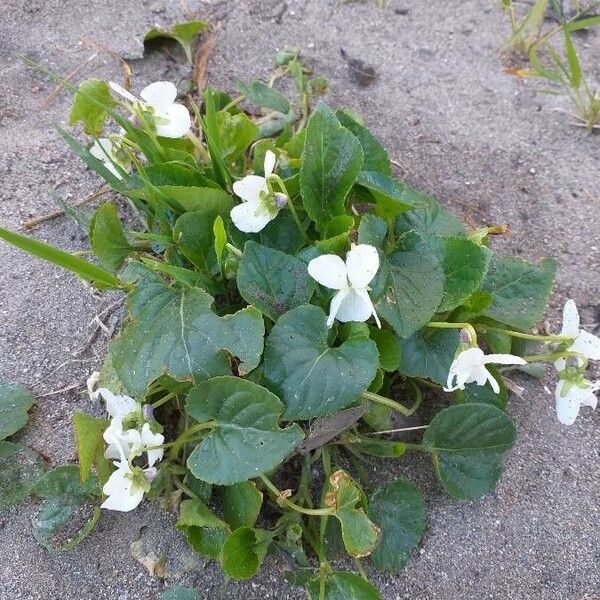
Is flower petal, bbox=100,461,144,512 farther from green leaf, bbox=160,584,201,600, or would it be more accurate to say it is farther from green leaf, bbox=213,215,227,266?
green leaf, bbox=213,215,227,266

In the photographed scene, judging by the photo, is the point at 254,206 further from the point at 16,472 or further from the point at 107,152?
the point at 16,472

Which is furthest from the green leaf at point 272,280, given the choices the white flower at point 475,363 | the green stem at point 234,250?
the white flower at point 475,363

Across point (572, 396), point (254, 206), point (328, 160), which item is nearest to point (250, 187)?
point (254, 206)

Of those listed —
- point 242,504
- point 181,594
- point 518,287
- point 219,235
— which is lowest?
point 181,594

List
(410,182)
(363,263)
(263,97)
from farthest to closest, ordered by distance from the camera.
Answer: (410,182) < (263,97) < (363,263)

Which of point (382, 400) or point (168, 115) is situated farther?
point (168, 115)

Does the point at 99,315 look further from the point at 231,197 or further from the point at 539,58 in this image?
the point at 539,58
